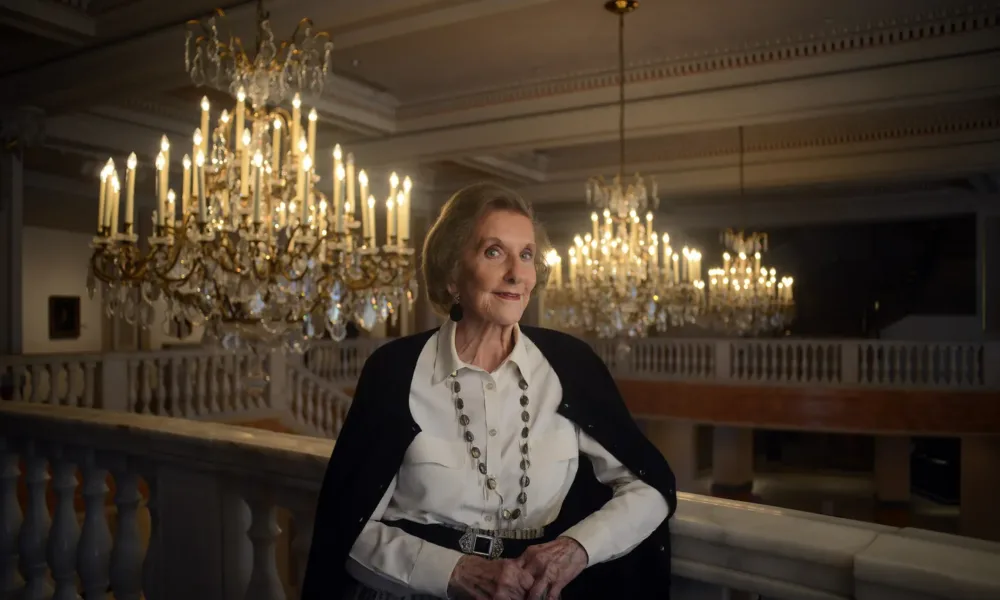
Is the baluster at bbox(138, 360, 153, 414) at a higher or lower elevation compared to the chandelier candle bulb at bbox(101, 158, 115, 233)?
lower

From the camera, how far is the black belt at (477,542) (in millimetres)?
1444

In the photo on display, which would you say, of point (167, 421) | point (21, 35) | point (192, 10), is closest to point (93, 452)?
point (167, 421)

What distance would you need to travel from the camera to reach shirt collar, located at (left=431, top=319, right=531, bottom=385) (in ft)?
4.98

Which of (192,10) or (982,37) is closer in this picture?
(192,10)

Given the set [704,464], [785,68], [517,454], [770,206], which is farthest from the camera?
[704,464]

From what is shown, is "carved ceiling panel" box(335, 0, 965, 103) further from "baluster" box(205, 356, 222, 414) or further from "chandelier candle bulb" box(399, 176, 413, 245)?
"baluster" box(205, 356, 222, 414)

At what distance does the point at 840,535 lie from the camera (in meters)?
1.37

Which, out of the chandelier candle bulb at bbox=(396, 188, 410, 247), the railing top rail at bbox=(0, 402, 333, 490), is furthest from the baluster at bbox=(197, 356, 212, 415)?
the railing top rail at bbox=(0, 402, 333, 490)

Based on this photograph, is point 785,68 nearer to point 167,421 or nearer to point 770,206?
point 167,421

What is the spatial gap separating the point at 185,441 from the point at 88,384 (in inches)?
246

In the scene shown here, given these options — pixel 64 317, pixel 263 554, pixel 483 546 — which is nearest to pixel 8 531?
pixel 263 554

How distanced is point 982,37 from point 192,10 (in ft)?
19.9

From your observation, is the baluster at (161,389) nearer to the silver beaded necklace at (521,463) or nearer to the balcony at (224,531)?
the balcony at (224,531)

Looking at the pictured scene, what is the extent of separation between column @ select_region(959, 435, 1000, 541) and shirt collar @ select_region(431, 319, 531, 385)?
12.6 m
